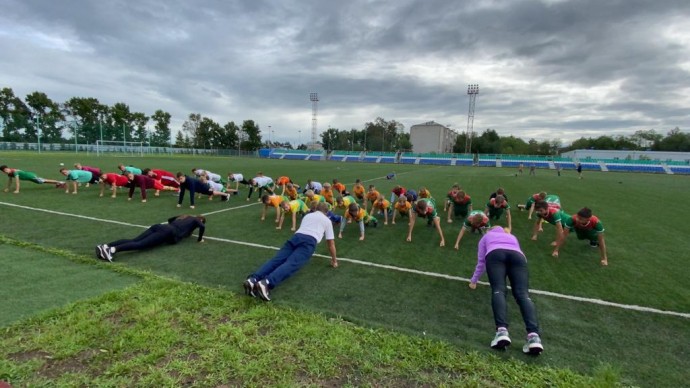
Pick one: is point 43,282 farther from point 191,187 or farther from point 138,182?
point 138,182

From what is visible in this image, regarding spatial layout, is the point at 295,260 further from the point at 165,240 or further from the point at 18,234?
the point at 18,234

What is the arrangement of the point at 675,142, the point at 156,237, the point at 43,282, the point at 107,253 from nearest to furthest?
the point at 43,282 < the point at 107,253 < the point at 156,237 < the point at 675,142

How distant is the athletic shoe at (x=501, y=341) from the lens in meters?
3.81

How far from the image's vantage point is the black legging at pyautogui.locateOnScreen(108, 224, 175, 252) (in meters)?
6.41

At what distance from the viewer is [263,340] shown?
384 cm

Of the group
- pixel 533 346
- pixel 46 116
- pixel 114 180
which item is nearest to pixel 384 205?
pixel 533 346

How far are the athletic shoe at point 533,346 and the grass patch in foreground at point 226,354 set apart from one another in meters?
0.23

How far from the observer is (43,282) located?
198 inches

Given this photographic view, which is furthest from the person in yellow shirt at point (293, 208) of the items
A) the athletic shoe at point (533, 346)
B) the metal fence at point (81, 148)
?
the metal fence at point (81, 148)

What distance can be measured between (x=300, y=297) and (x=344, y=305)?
2.27 ft

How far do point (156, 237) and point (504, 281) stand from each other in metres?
6.49

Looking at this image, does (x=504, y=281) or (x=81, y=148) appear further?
(x=81, y=148)

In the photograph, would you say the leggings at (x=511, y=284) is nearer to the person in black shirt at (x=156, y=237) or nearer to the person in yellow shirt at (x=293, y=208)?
the person in yellow shirt at (x=293, y=208)

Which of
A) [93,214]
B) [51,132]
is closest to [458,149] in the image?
[51,132]
